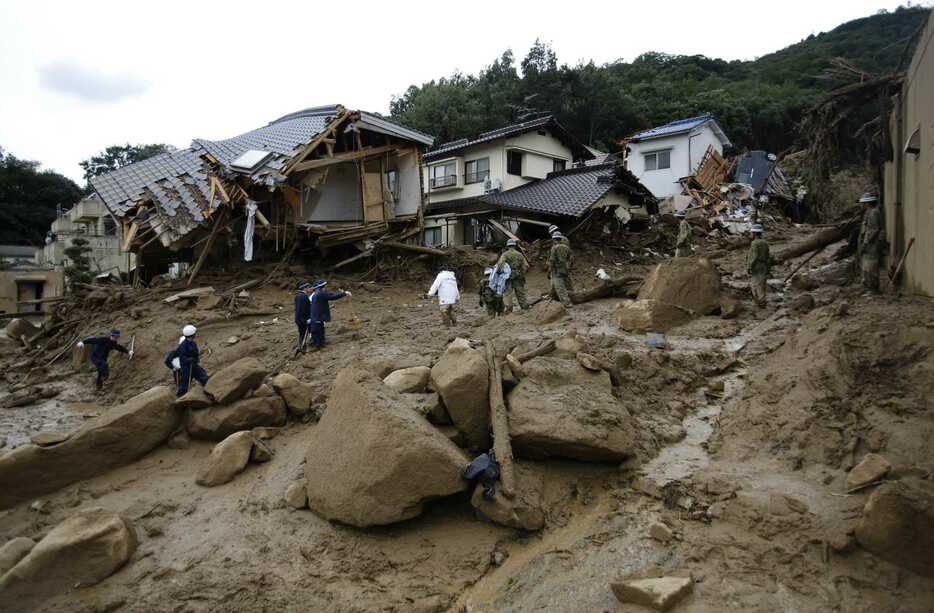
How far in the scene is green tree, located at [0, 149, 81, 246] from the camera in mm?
39531

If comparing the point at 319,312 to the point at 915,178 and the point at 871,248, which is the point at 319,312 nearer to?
the point at 871,248

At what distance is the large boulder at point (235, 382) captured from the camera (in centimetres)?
725

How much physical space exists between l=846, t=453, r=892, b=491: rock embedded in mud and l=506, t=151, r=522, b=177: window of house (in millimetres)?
18955

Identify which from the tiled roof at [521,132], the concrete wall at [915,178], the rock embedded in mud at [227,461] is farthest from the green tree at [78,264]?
the concrete wall at [915,178]

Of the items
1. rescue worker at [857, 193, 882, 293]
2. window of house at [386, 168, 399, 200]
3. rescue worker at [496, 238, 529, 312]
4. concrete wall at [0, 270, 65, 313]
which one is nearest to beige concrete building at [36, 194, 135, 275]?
concrete wall at [0, 270, 65, 313]

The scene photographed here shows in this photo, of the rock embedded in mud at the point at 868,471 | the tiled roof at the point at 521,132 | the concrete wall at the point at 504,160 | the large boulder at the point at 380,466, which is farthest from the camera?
the concrete wall at the point at 504,160

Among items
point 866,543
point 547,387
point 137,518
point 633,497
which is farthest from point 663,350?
point 137,518

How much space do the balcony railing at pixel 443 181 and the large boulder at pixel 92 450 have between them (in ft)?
57.4

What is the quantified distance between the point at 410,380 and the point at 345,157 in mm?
10859

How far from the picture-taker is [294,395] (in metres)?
7.52

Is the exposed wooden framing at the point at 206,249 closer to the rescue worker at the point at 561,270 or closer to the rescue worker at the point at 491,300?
the rescue worker at the point at 491,300

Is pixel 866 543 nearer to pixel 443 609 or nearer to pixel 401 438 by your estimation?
pixel 443 609

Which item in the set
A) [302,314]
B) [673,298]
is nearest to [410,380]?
[302,314]

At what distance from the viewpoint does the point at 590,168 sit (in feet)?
73.2
